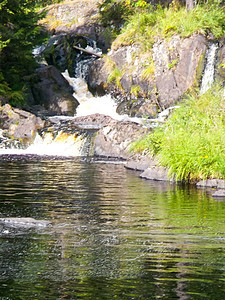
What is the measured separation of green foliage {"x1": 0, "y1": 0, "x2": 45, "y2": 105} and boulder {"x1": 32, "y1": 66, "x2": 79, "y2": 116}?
758 mm

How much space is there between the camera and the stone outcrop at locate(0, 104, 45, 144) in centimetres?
2072

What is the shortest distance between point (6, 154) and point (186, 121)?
7415mm

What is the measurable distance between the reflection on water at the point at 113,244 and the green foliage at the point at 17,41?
14.0 m

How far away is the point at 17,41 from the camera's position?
969 inches

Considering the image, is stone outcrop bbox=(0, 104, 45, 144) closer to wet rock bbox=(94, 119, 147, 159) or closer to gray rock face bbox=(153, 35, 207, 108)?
wet rock bbox=(94, 119, 147, 159)

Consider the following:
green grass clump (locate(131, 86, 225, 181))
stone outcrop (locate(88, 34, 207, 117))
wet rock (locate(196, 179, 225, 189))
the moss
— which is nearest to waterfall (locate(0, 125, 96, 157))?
green grass clump (locate(131, 86, 225, 181))

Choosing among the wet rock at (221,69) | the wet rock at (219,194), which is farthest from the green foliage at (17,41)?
the wet rock at (219,194)

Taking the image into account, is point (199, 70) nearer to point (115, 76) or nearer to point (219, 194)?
point (115, 76)

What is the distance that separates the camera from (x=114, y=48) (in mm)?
26156

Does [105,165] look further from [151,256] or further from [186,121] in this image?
[151,256]

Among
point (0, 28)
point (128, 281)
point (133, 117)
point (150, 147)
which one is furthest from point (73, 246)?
point (0, 28)

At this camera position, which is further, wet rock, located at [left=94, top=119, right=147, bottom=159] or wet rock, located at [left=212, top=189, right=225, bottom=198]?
wet rock, located at [left=94, top=119, right=147, bottom=159]

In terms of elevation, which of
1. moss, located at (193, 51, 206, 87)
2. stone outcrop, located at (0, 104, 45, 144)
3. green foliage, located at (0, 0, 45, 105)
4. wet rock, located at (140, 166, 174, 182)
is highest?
green foliage, located at (0, 0, 45, 105)

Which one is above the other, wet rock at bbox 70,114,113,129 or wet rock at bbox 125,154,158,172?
wet rock at bbox 70,114,113,129
